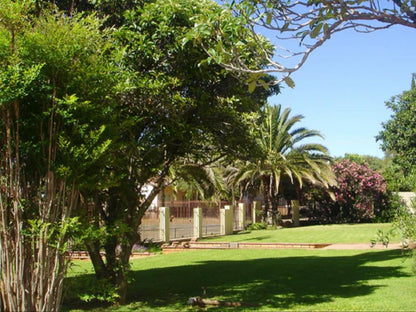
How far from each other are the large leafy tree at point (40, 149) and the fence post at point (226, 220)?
23.5 metres

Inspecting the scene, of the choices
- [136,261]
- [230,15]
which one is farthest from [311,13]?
[136,261]

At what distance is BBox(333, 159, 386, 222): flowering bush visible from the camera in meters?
35.1

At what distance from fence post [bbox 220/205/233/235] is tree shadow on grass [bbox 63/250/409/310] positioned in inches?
501

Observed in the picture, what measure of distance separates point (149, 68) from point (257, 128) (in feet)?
9.54

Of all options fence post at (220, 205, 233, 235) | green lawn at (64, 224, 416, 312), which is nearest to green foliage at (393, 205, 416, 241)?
green lawn at (64, 224, 416, 312)

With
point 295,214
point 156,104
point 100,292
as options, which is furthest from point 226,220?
point 100,292

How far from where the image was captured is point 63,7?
1119cm

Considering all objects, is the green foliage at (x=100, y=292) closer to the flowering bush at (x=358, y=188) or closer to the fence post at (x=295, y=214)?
the flowering bush at (x=358, y=188)

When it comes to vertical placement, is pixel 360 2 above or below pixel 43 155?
above

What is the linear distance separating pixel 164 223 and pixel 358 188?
683 inches

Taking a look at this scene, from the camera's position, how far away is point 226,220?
30156 mm

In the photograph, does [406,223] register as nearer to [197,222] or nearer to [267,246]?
[267,246]

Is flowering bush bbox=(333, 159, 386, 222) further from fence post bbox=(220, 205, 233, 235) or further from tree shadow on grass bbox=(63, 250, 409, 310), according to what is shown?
tree shadow on grass bbox=(63, 250, 409, 310)

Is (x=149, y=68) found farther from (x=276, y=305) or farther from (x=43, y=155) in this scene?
(x=276, y=305)
